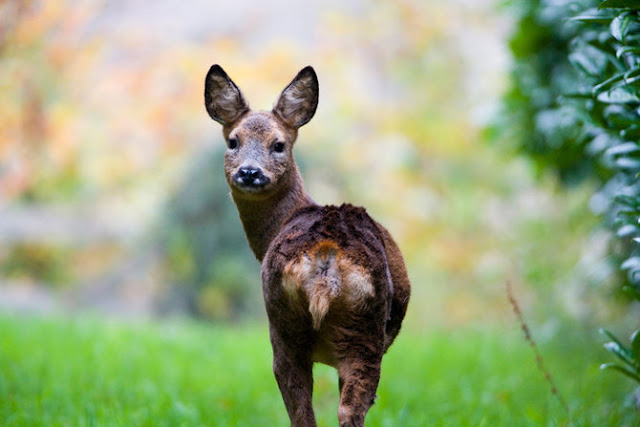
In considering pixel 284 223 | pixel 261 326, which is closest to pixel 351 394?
pixel 284 223

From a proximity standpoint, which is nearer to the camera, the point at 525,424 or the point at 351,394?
the point at 351,394

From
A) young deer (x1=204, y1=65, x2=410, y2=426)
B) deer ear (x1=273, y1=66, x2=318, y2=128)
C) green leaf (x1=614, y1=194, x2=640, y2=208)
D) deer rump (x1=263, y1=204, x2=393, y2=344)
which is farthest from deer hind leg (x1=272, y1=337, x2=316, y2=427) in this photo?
green leaf (x1=614, y1=194, x2=640, y2=208)

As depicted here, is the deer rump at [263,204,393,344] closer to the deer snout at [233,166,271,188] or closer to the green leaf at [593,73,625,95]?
the deer snout at [233,166,271,188]

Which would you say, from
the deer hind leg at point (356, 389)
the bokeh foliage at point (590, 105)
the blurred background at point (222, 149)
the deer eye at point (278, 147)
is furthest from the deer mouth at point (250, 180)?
the blurred background at point (222, 149)

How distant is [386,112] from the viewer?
1234 centimetres

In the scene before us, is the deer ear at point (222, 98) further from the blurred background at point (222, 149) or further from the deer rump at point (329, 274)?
the blurred background at point (222, 149)

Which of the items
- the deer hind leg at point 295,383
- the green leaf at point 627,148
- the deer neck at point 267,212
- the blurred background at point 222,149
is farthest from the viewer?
the blurred background at point 222,149

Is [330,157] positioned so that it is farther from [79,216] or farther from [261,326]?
[79,216]

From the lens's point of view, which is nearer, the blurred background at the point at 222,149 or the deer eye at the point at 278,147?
the deer eye at the point at 278,147

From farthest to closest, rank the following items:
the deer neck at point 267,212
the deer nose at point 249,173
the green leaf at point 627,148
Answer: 1. the green leaf at point 627,148
2. the deer neck at point 267,212
3. the deer nose at point 249,173

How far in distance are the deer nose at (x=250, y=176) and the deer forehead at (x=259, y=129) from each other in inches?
6.0

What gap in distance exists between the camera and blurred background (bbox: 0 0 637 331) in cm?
1002

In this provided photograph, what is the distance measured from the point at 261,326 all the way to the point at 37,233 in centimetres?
475

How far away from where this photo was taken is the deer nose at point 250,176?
284cm
